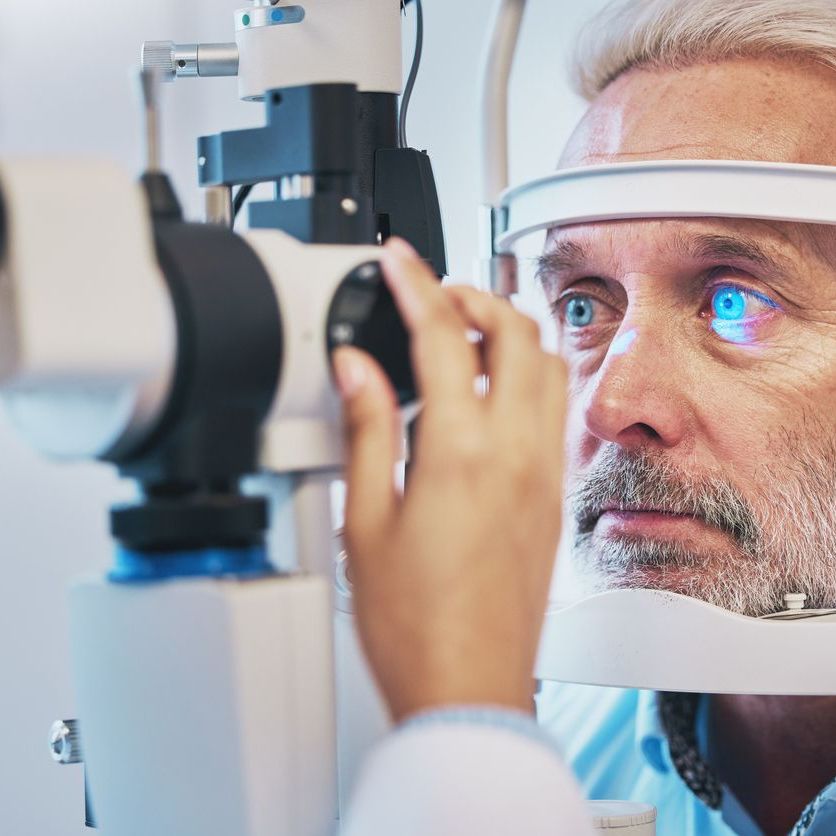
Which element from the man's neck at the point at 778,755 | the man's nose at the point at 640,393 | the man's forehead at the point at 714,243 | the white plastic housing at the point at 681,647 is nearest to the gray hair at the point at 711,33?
the man's forehead at the point at 714,243

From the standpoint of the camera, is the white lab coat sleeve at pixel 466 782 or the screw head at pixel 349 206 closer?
the white lab coat sleeve at pixel 466 782

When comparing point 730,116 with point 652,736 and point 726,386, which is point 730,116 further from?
point 652,736

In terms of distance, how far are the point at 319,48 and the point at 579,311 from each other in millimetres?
557

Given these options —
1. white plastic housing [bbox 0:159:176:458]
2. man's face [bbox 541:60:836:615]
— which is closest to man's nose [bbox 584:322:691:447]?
man's face [bbox 541:60:836:615]

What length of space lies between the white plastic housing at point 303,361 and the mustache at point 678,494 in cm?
65

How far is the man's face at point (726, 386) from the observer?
1174 mm

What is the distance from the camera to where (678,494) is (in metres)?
1.17

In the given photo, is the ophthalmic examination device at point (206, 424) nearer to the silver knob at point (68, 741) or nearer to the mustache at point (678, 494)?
the silver knob at point (68, 741)

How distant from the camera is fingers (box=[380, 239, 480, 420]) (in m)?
→ 0.55

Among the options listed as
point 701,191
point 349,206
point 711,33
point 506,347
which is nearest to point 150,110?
point 349,206

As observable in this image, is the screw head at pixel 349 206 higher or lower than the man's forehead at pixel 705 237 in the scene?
lower

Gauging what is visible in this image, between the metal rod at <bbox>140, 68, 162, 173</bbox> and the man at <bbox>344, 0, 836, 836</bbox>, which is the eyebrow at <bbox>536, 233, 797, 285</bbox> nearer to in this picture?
the man at <bbox>344, 0, 836, 836</bbox>

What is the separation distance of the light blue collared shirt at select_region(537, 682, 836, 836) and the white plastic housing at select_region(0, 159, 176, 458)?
36.0 inches

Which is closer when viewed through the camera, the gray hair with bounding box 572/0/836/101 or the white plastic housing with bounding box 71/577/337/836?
the white plastic housing with bounding box 71/577/337/836
